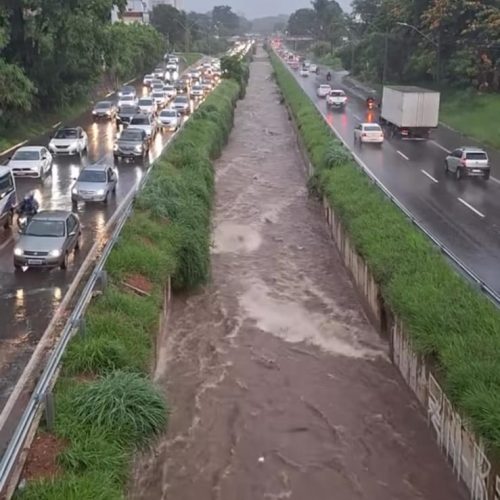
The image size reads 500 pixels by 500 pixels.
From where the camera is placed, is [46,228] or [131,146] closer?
[46,228]

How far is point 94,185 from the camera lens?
28.0 metres

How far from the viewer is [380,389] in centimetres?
1638

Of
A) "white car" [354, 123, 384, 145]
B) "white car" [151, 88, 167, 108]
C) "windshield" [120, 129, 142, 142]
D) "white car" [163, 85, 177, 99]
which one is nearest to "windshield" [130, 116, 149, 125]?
"windshield" [120, 129, 142, 142]

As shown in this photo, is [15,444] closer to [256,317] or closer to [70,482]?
[70,482]

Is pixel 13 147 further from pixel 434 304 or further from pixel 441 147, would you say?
pixel 434 304

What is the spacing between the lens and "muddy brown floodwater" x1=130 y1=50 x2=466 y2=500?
42.3 feet

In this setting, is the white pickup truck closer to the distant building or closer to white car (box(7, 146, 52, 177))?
white car (box(7, 146, 52, 177))

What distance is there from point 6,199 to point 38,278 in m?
5.73

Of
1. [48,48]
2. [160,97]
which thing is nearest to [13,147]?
[48,48]

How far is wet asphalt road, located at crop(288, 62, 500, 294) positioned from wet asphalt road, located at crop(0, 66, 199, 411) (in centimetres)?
1047

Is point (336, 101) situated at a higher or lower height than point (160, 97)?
lower

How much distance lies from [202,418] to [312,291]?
8661mm

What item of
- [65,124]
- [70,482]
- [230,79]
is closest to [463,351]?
[70,482]

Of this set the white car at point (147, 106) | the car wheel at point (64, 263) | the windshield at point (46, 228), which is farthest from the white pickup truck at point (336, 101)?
the car wheel at point (64, 263)
